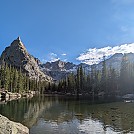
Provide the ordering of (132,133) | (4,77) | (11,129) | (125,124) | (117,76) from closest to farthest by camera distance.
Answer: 1. (11,129)
2. (132,133)
3. (125,124)
4. (4,77)
5. (117,76)

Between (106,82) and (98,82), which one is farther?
(98,82)

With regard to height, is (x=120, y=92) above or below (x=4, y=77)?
below

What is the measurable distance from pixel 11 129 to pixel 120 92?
370 ft

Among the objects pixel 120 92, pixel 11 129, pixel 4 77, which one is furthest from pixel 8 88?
pixel 11 129

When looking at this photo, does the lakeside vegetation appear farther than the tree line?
No

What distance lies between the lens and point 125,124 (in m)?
37.7

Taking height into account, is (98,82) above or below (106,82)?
above

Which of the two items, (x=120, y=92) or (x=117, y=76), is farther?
(x=117, y=76)

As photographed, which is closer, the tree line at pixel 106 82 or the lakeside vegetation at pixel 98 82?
the lakeside vegetation at pixel 98 82

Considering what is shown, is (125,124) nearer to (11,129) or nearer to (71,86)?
(11,129)

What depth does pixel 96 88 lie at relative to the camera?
16500cm

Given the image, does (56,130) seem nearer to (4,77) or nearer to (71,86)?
(4,77)

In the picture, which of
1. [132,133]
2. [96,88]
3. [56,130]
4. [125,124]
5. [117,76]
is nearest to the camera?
[132,133]

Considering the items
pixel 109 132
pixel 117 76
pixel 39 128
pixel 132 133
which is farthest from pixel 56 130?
pixel 117 76
